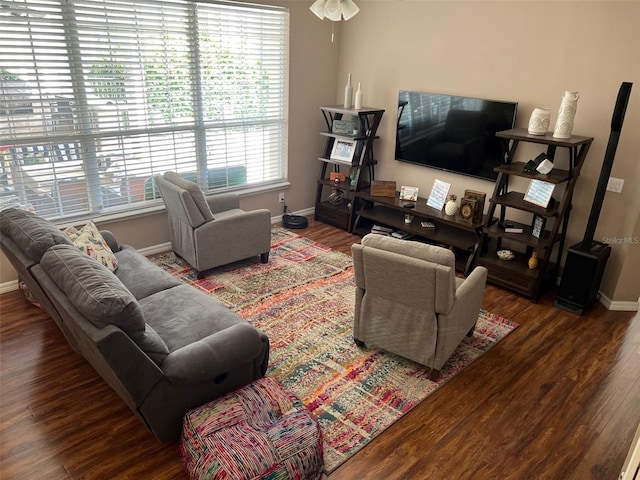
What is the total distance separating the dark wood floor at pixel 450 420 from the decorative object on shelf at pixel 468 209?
4.14 ft

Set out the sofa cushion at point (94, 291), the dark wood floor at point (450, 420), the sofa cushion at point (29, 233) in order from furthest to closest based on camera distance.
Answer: the sofa cushion at point (29, 233), the dark wood floor at point (450, 420), the sofa cushion at point (94, 291)

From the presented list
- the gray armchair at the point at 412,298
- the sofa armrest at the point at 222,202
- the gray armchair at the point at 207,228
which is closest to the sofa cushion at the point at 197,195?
the gray armchair at the point at 207,228

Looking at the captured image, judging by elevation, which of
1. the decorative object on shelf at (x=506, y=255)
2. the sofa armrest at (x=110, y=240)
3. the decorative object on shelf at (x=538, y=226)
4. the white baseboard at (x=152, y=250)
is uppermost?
the decorative object on shelf at (x=538, y=226)

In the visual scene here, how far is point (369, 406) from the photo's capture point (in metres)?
2.72

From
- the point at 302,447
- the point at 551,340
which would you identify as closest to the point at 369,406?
the point at 302,447

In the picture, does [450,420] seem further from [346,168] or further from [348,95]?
[346,168]

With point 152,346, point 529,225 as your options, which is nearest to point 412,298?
point 152,346

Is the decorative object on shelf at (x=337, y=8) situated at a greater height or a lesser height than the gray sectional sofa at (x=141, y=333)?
greater

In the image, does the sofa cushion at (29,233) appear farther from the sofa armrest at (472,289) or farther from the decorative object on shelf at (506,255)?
the decorative object on shelf at (506,255)

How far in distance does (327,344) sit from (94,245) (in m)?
1.76

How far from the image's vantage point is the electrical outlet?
3.71m

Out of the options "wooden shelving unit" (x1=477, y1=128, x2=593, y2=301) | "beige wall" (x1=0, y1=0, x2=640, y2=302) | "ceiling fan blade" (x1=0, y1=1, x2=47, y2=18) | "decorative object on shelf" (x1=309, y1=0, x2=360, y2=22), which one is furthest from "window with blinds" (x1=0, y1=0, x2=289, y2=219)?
"wooden shelving unit" (x1=477, y1=128, x2=593, y2=301)

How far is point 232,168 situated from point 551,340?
3439mm

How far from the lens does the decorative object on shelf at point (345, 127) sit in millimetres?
5176
